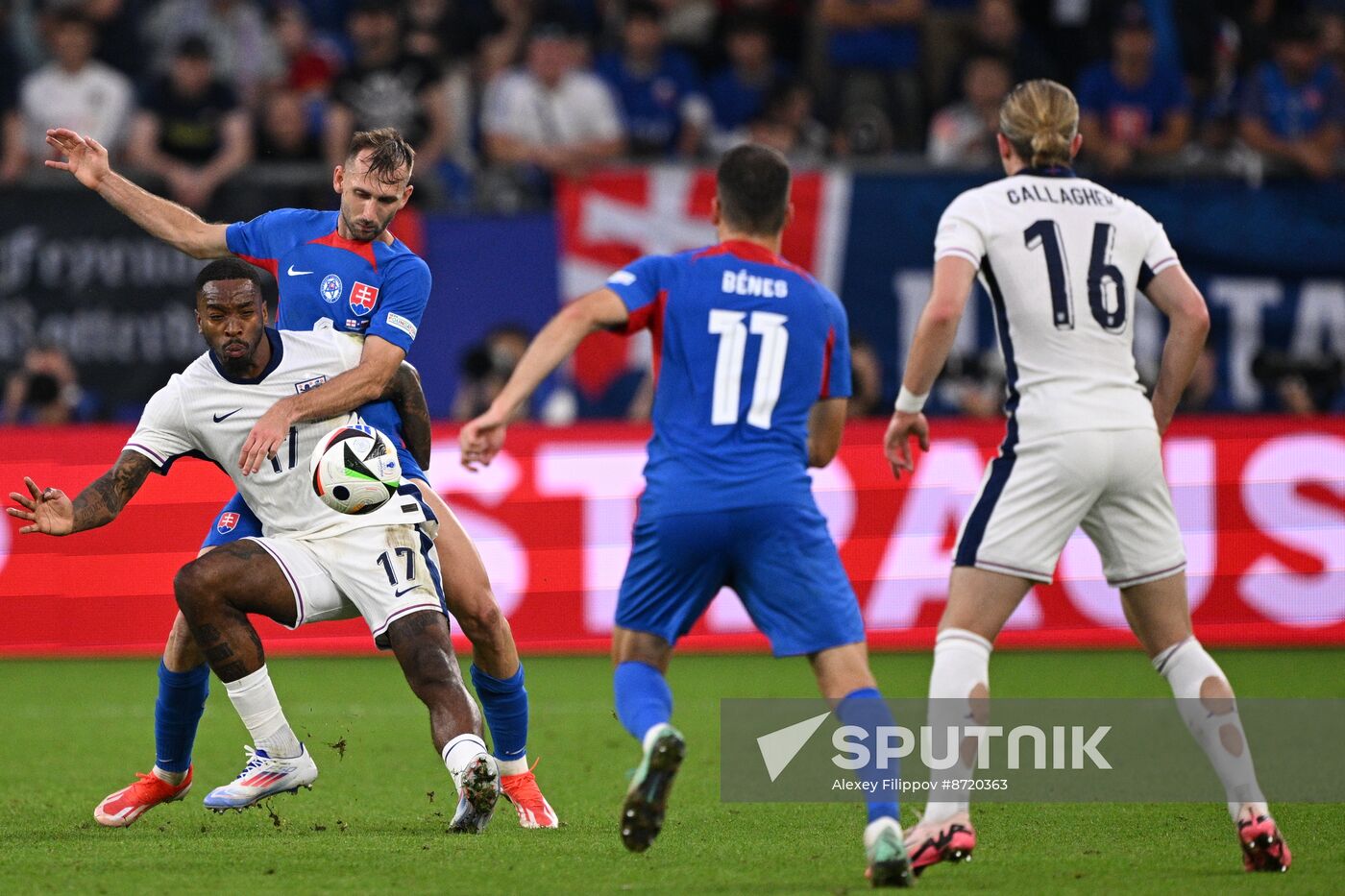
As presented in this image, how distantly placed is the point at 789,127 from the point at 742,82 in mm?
879

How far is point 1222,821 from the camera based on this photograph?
641 cm

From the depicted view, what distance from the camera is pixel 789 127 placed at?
14.5m

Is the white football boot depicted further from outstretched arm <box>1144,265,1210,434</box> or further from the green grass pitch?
outstretched arm <box>1144,265,1210,434</box>

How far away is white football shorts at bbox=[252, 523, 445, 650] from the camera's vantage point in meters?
6.24

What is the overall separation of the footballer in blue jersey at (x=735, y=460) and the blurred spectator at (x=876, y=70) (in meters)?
9.59

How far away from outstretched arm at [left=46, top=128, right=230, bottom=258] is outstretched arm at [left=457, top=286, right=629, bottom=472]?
2.16 metres

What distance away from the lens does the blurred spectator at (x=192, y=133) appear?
13531 millimetres

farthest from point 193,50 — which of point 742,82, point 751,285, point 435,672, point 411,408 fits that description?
point 751,285

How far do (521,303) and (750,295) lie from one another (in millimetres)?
8513

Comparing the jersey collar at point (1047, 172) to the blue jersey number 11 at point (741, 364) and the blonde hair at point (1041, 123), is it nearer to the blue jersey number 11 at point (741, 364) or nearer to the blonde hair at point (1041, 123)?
the blonde hair at point (1041, 123)

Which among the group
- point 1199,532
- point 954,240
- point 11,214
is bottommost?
point 1199,532

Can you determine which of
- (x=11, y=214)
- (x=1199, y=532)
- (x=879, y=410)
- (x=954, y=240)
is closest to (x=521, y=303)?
(x=879, y=410)

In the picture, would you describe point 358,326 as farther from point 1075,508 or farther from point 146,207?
point 1075,508

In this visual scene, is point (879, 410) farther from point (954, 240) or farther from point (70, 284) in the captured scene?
point (954, 240)
